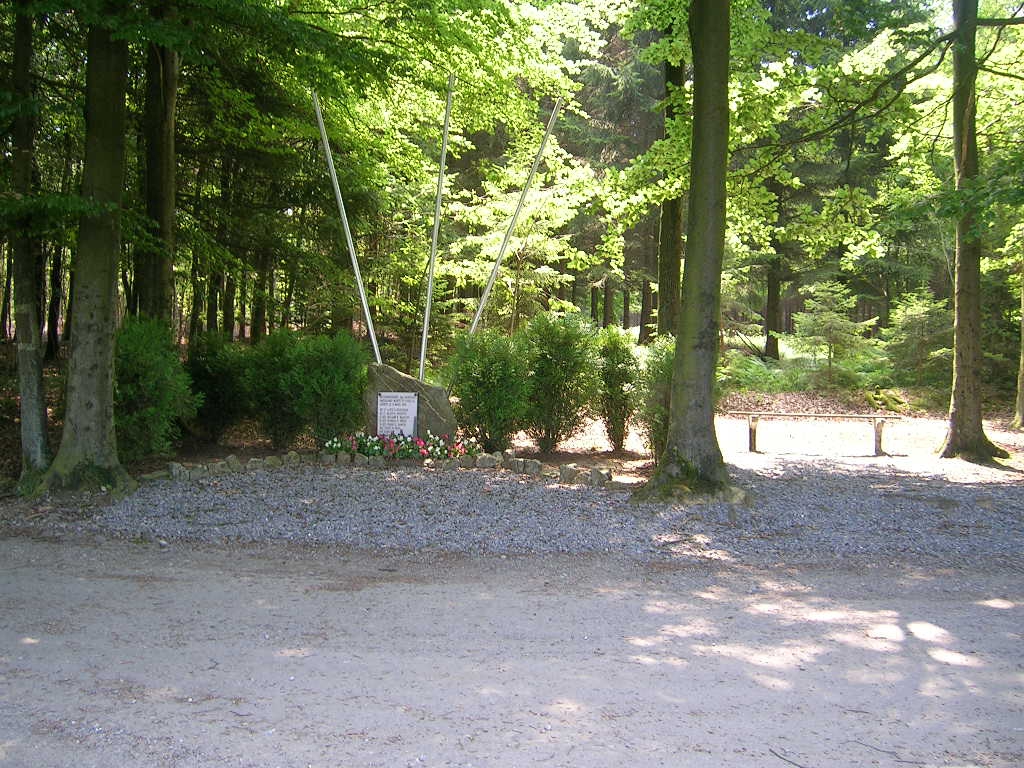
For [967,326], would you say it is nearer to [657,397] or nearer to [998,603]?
[657,397]

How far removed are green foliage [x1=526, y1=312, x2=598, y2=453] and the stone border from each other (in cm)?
107

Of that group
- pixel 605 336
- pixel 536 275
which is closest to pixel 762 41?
pixel 605 336

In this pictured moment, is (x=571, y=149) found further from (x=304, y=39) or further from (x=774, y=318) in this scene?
(x=304, y=39)

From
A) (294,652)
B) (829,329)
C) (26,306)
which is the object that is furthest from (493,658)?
(829,329)

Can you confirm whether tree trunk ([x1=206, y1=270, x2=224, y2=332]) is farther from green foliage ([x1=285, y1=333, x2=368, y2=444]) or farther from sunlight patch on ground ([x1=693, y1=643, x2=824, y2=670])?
sunlight patch on ground ([x1=693, y1=643, x2=824, y2=670])

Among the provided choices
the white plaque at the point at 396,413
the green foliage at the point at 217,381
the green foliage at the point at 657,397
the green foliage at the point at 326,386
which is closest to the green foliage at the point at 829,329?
the green foliage at the point at 657,397

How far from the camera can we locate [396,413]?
10414 millimetres

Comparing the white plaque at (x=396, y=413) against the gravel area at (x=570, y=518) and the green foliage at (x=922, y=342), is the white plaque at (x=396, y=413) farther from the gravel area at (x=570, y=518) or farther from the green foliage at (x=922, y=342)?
the green foliage at (x=922, y=342)

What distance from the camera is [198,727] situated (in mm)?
3158

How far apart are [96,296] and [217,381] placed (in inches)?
132

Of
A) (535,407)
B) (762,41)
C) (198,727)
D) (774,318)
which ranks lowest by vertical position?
(198,727)

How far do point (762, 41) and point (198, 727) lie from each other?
37.1ft

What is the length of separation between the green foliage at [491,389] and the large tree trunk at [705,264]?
10.4 feet

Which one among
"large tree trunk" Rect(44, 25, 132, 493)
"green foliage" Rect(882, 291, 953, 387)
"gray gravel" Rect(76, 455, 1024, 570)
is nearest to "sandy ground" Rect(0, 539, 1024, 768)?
"gray gravel" Rect(76, 455, 1024, 570)
